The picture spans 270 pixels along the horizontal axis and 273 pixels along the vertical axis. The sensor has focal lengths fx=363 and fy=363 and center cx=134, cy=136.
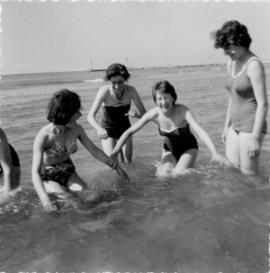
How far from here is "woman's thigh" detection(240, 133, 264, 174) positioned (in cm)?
446

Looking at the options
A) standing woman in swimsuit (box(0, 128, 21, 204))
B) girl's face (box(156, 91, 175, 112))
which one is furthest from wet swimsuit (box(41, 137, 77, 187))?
girl's face (box(156, 91, 175, 112))

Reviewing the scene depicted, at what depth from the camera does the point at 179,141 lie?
555 centimetres

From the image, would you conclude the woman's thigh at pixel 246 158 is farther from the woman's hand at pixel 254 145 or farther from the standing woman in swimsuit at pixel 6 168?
the standing woman in swimsuit at pixel 6 168

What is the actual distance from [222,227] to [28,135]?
23.8 feet

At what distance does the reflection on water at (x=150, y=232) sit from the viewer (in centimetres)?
331

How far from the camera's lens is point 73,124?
4.76 m

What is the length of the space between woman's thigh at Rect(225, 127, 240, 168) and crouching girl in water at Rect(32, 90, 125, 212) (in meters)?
1.55

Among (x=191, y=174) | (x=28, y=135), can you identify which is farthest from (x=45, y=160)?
(x=28, y=135)

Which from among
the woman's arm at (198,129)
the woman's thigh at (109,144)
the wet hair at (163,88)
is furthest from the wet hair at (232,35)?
the woman's thigh at (109,144)

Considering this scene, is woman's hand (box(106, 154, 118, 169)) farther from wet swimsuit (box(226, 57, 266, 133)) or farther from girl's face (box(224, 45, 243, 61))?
girl's face (box(224, 45, 243, 61))

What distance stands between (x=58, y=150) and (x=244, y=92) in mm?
2413

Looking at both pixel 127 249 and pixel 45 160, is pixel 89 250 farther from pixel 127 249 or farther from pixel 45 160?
pixel 45 160

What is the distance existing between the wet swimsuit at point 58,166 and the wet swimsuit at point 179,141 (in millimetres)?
1546

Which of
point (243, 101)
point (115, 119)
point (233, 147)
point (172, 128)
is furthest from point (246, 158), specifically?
point (115, 119)
